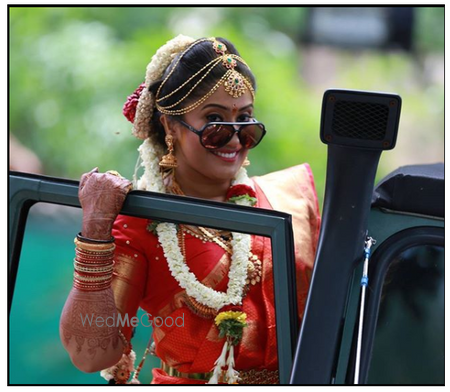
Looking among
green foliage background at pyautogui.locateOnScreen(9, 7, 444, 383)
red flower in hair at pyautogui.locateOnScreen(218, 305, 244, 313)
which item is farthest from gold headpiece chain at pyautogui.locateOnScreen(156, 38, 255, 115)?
green foliage background at pyautogui.locateOnScreen(9, 7, 444, 383)

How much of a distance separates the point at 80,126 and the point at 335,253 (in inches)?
231

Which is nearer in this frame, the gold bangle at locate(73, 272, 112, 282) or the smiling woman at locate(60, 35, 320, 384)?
the gold bangle at locate(73, 272, 112, 282)

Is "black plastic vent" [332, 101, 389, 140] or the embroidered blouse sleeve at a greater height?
"black plastic vent" [332, 101, 389, 140]

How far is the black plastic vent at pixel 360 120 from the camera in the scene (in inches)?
58.4

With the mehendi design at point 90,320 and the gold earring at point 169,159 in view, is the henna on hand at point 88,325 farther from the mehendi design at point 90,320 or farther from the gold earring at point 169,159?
the gold earring at point 169,159

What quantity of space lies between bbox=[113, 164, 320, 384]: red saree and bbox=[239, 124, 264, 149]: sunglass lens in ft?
0.98

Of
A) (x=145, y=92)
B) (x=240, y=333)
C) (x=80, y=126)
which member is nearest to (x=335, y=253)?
(x=240, y=333)

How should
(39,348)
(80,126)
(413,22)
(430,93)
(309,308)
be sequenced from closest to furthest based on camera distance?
(309,308), (39,348), (80,126), (430,93), (413,22)

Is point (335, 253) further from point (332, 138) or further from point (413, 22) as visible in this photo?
point (413, 22)

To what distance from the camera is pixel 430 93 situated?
821 cm

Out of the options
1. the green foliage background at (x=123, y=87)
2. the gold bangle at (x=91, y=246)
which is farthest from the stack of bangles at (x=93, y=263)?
the green foliage background at (x=123, y=87)

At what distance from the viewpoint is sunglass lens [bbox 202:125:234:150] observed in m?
2.22

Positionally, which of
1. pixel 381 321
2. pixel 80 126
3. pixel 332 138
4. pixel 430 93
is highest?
pixel 430 93

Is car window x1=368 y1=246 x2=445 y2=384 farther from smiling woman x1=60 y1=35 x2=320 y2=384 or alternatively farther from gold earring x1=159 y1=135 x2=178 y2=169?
gold earring x1=159 y1=135 x2=178 y2=169
